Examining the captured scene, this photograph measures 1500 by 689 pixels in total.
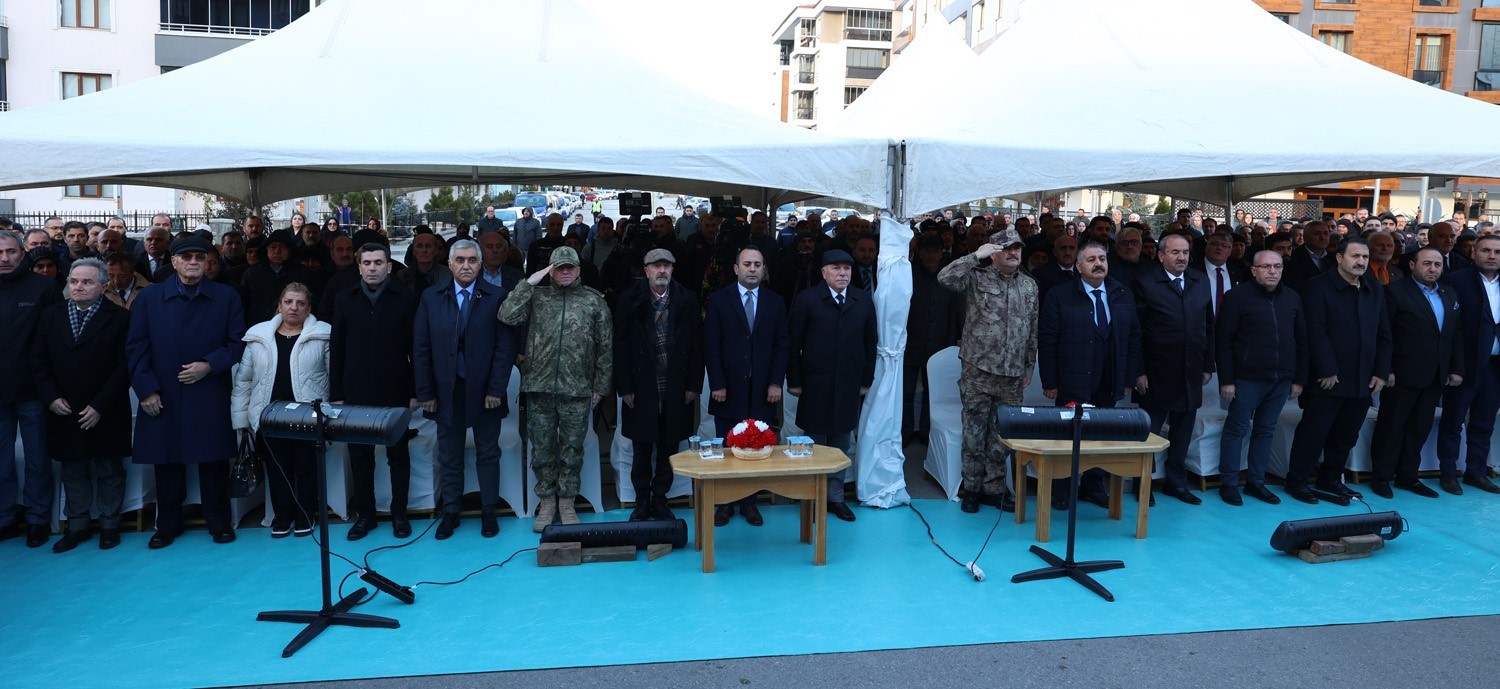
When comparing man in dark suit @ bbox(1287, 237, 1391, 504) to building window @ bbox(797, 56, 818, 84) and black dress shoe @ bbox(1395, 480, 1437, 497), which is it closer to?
black dress shoe @ bbox(1395, 480, 1437, 497)

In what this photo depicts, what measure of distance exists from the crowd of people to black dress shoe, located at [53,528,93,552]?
1cm

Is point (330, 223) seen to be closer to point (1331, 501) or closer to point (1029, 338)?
point (1029, 338)

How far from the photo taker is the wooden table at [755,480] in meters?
4.93

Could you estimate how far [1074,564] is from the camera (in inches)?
195

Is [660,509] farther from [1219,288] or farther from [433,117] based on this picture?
[1219,288]

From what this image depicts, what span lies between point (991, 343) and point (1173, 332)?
1.14 m

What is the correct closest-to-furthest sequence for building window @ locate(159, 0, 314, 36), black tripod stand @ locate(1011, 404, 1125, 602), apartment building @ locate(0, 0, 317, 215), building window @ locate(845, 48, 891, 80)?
1. black tripod stand @ locate(1011, 404, 1125, 602)
2. apartment building @ locate(0, 0, 317, 215)
3. building window @ locate(159, 0, 314, 36)
4. building window @ locate(845, 48, 891, 80)

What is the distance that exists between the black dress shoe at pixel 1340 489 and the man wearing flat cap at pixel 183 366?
21.5 feet

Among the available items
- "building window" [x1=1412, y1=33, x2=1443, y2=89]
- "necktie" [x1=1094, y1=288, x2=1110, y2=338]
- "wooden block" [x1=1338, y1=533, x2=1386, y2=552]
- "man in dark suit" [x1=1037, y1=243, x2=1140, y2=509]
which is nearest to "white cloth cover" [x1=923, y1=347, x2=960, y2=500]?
"man in dark suit" [x1=1037, y1=243, x2=1140, y2=509]

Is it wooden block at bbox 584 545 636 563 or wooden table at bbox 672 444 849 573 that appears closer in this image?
wooden table at bbox 672 444 849 573

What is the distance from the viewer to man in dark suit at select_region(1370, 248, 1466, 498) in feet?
20.7

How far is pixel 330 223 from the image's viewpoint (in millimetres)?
15812

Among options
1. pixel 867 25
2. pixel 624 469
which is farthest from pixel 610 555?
pixel 867 25

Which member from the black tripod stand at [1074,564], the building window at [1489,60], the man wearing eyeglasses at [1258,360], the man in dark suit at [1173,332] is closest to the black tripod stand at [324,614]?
the black tripod stand at [1074,564]
